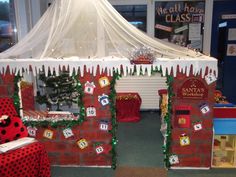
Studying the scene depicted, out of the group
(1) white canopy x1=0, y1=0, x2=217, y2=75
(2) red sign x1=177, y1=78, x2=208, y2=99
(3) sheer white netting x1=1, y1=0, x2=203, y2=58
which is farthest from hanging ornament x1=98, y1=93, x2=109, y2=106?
(2) red sign x1=177, y1=78, x2=208, y2=99

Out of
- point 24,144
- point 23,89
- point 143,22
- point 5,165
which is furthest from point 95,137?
point 143,22

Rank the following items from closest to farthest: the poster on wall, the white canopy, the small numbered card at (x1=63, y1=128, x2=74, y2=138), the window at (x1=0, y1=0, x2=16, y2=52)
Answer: the white canopy < the small numbered card at (x1=63, y1=128, x2=74, y2=138) < the window at (x1=0, y1=0, x2=16, y2=52) < the poster on wall

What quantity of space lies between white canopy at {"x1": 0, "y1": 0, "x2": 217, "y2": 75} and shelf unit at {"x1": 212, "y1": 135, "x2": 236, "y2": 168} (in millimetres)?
954

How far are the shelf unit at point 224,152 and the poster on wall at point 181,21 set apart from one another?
232 centimetres

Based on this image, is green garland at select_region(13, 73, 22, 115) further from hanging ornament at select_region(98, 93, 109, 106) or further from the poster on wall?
the poster on wall

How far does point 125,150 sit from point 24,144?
1526 millimetres

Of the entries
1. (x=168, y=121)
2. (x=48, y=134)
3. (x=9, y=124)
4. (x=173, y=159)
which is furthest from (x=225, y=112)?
(x=9, y=124)

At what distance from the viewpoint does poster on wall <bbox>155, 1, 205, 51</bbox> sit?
5.08 metres

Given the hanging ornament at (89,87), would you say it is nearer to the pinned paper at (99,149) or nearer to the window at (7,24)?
the pinned paper at (99,149)

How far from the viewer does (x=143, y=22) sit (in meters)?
5.29

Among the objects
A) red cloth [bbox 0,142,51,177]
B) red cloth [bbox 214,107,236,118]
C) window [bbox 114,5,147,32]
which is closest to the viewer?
red cloth [bbox 0,142,51,177]

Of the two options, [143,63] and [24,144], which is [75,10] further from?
[24,144]

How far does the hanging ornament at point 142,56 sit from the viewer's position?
2918mm

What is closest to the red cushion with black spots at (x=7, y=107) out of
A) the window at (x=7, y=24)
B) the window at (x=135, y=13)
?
the window at (x=7, y=24)
